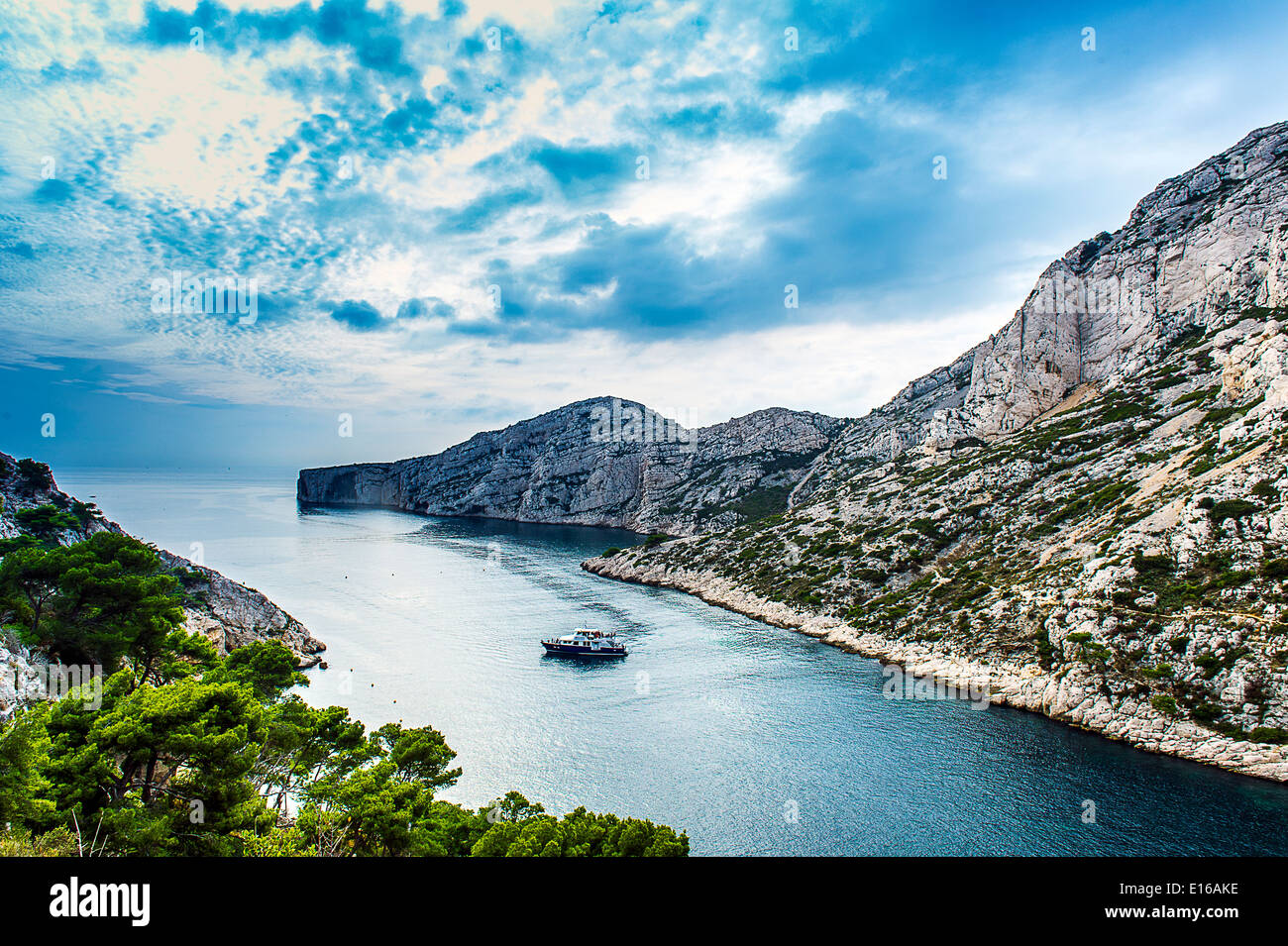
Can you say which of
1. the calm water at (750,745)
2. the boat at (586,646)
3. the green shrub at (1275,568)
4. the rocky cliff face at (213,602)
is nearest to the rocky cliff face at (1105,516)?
the green shrub at (1275,568)

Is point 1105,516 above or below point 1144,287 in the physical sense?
below

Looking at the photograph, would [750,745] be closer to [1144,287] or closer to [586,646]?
[586,646]

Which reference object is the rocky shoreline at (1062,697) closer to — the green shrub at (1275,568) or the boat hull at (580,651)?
the green shrub at (1275,568)

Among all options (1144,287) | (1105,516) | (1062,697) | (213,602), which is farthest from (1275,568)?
(213,602)

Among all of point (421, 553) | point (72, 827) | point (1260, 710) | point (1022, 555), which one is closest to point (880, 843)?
point (1260, 710)

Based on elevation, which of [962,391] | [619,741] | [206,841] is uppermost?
[962,391]
